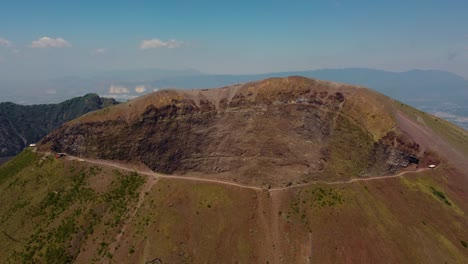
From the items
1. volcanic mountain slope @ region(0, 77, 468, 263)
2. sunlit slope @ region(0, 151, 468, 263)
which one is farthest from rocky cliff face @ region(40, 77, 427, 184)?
sunlit slope @ region(0, 151, 468, 263)

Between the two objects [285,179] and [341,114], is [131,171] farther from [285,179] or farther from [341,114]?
[341,114]

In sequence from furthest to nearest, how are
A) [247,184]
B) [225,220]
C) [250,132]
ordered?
[250,132], [247,184], [225,220]

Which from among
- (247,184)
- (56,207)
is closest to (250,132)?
(247,184)

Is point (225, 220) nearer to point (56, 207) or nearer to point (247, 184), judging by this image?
point (247, 184)

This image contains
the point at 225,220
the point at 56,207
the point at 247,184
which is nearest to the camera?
the point at 225,220

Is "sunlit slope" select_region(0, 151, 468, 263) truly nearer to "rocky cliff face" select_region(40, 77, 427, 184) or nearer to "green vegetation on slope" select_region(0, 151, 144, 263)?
"green vegetation on slope" select_region(0, 151, 144, 263)

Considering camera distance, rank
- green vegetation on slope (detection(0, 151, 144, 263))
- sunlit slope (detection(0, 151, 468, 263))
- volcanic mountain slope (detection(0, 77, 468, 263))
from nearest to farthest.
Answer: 1. sunlit slope (detection(0, 151, 468, 263))
2. volcanic mountain slope (detection(0, 77, 468, 263))
3. green vegetation on slope (detection(0, 151, 144, 263))

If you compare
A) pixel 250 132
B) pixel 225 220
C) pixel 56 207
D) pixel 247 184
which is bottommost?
pixel 225 220

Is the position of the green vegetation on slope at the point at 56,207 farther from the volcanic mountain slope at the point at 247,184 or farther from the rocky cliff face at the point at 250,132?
the rocky cliff face at the point at 250,132
